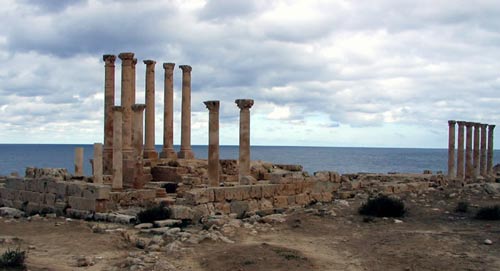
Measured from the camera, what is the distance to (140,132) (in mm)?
20719

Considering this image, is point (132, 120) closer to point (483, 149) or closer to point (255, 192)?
point (255, 192)

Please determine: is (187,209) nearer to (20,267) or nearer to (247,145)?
(247,145)

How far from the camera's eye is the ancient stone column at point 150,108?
26.2 meters

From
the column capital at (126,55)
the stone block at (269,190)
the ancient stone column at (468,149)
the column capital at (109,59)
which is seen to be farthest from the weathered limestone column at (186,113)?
the ancient stone column at (468,149)

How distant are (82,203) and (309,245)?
8391 millimetres

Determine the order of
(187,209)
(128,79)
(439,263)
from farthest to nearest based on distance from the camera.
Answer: (128,79) < (187,209) < (439,263)

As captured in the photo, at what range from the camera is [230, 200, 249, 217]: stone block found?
1678 centimetres

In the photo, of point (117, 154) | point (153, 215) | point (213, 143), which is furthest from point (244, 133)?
point (153, 215)

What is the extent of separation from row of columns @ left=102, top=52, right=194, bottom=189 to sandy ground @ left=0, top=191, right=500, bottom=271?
458 cm

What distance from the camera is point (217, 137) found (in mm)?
19562

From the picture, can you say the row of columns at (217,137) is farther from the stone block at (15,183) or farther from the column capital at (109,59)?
the stone block at (15,183)

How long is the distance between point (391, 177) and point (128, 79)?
48.1 ft

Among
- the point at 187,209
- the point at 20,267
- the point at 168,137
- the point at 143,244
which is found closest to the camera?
the point at 20,267

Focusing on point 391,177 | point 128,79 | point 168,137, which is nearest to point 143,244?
point 128,79
